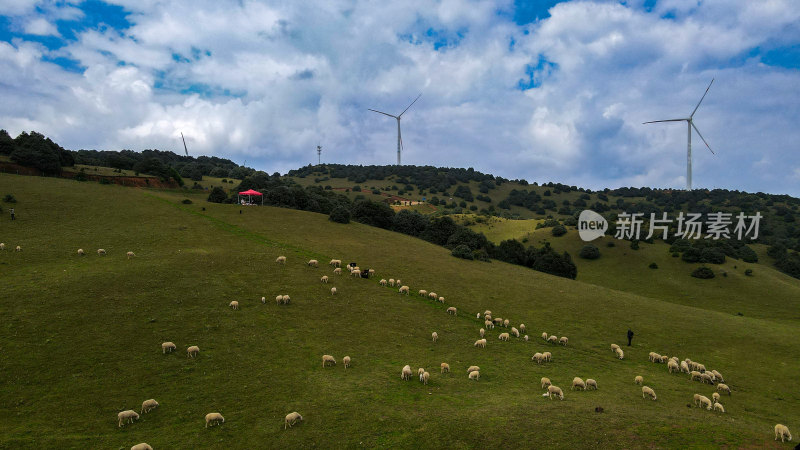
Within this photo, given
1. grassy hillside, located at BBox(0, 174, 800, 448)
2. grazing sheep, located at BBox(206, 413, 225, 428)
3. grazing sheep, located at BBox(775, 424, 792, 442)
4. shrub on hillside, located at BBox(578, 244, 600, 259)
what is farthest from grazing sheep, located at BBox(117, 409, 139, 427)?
shrub on hillside, located at BBox(578, 244, 600, 259)

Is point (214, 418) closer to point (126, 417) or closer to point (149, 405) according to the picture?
point (149, 405)

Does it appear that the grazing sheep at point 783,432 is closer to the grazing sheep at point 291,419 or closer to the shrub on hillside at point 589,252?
the grazing sheep at point 291,419

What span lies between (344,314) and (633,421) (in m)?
23.7

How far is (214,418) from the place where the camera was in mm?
18469

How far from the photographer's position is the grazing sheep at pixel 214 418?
18.4m

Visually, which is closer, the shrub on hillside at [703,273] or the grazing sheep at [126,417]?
the grazing sheep at [126,417]

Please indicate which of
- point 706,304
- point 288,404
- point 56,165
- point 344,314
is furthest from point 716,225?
point 56,165

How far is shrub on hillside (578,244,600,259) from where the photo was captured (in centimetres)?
9450

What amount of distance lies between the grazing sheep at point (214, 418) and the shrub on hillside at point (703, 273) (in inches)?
3575

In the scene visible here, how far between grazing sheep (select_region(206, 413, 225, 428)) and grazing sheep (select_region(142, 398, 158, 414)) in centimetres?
365

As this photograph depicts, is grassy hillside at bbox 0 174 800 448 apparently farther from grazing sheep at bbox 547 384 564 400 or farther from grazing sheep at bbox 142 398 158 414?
grazing sheep at bbox 142 398 158 414

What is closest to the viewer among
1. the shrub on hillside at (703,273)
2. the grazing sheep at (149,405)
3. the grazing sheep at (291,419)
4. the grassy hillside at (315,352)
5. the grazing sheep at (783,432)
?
the grazing sheep at (783,432)

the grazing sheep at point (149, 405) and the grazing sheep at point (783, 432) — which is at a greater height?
the grazing sheep at point (783, 432)

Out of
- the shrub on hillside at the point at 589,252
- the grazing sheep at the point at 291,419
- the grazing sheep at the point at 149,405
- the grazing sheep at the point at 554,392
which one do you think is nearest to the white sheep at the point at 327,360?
the grazing sheep at the point at 291,419
